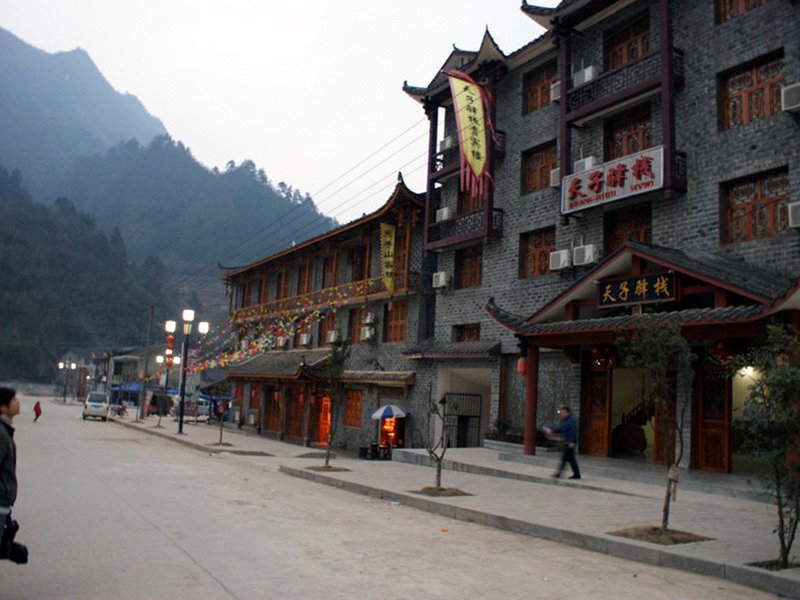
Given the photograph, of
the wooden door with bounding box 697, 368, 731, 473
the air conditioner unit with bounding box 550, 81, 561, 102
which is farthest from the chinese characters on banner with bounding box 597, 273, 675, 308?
the air conditioner unit with bounding box 550, 81, 561, 102

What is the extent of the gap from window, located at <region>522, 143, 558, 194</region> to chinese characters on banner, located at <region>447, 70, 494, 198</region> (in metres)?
1.12

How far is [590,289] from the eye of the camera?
1598 centimetres

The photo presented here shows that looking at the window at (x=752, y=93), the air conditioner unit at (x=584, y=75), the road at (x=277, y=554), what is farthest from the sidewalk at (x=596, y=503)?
the air conditioner unit at (x=584, y=75)

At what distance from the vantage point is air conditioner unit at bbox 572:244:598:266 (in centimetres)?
1792

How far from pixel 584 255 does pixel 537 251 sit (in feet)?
9.20

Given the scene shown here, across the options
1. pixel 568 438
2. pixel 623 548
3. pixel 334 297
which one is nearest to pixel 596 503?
pixel 568 438

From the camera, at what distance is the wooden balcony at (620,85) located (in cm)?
1672

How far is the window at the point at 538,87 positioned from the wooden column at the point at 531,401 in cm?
835

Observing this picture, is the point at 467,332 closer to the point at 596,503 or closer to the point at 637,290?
the point at 637,290

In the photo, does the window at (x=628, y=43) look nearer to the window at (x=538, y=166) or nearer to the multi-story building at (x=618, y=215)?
the multi-story building at (x=618, y=215)

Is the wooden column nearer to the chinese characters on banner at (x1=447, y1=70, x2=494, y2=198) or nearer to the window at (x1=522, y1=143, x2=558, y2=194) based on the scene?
the window at (x1=522, y1=143, x2=558, y2=194)

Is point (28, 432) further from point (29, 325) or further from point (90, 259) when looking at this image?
point (90, 259)

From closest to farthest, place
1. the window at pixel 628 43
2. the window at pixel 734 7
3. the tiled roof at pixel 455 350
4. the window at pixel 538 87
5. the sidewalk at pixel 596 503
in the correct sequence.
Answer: the sidewalk at pixel 596 503 → the window at pixel 734 7 → the window at pixel 628 43 → the tiled roof at pixel 455 350 → the window at pixel 538 87

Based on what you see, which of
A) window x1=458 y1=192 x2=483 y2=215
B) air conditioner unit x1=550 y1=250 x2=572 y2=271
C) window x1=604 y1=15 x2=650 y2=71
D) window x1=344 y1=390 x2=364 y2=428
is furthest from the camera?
window x1=344 y1=390 x2=364 y2=428
